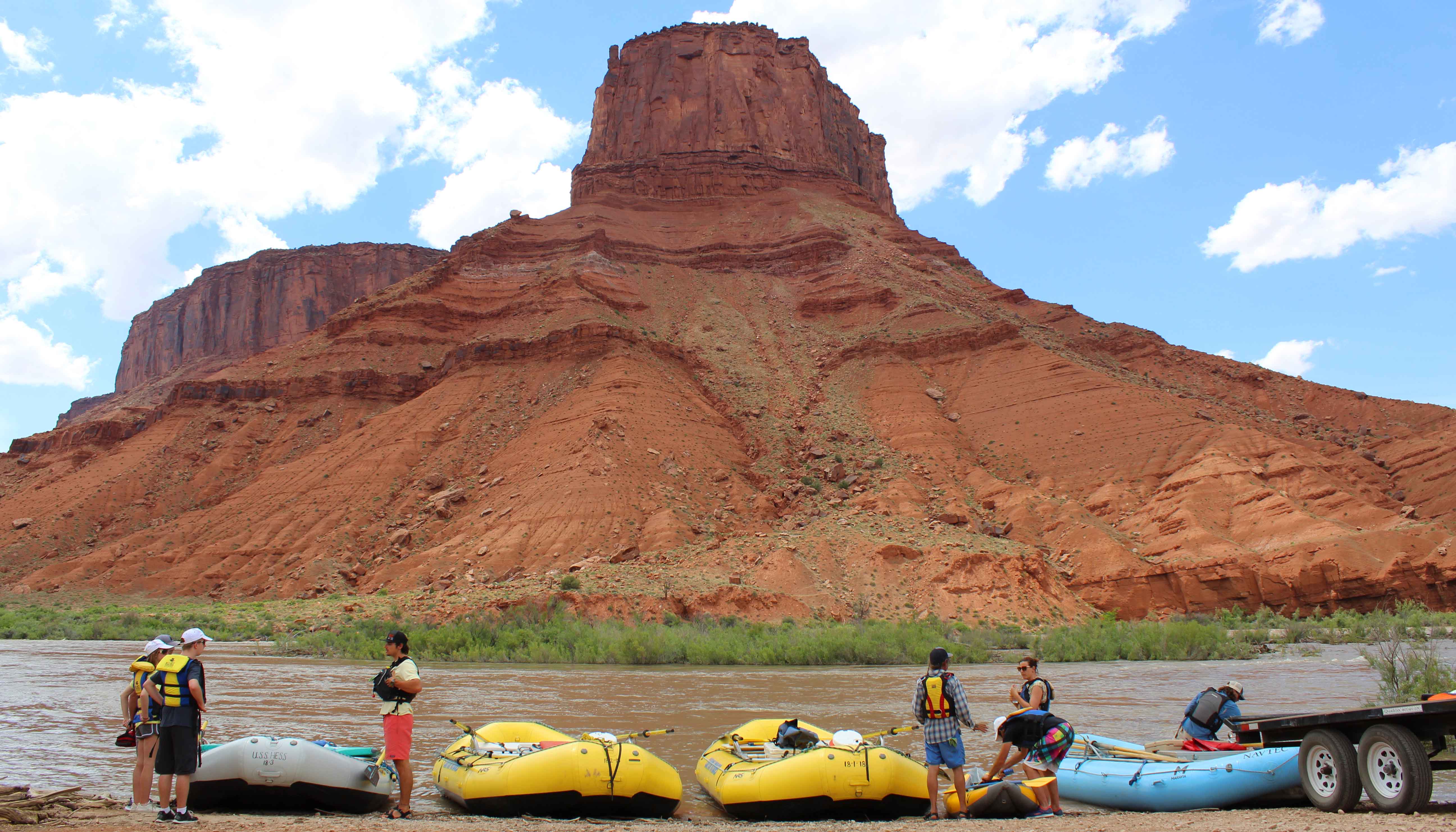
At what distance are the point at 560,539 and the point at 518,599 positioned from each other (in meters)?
7.08

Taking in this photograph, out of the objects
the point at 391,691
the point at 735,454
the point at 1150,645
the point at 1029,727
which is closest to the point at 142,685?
the point at 391,691

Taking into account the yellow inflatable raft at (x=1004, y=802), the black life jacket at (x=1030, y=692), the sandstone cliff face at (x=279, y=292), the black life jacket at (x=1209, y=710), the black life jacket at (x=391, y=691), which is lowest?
the yellow inflatable raft at (x=1004, y=802)

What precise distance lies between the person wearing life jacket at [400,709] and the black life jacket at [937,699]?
4767mm

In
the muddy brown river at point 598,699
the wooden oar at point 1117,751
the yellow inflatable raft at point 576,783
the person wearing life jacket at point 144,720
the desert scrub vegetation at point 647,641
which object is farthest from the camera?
the desert scrub vegetation at point 647,641

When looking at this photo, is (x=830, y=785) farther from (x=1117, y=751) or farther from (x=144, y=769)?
(x=144, y=769)

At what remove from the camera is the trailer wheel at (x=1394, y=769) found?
7.64 m

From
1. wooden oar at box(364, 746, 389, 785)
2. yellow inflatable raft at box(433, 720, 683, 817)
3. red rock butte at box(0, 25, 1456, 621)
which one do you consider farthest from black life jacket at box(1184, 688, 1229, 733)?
red rock butte at box(0, 25, 1456, 621)

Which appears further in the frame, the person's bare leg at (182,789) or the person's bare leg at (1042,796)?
the person's bare leg at (1042,796)

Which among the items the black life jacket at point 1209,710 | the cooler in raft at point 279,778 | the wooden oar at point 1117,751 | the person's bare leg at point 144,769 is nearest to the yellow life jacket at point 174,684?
the person's bare leg at point 144,769

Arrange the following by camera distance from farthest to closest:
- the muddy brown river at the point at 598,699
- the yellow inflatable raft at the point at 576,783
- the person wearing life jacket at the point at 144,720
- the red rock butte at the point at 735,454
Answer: the red rock butte at the point at 735,454 → the muddy brown river at the point at 598,699 → the yellow inflatable raft at the point at 576,783 → the person wearing life jacket at the point at 144,720

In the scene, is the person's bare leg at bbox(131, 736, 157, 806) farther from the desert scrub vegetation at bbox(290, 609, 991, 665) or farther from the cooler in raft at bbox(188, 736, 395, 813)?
the desert scrub vegetation at bbox(290, 609, 991, 665)

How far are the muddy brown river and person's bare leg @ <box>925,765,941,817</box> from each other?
2.42 meters

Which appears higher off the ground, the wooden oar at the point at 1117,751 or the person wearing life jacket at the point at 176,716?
the person wearing life jacket at the point at 176,716

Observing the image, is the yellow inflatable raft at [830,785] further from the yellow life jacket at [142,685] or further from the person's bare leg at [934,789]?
the yellow life jacket at [142,685]
